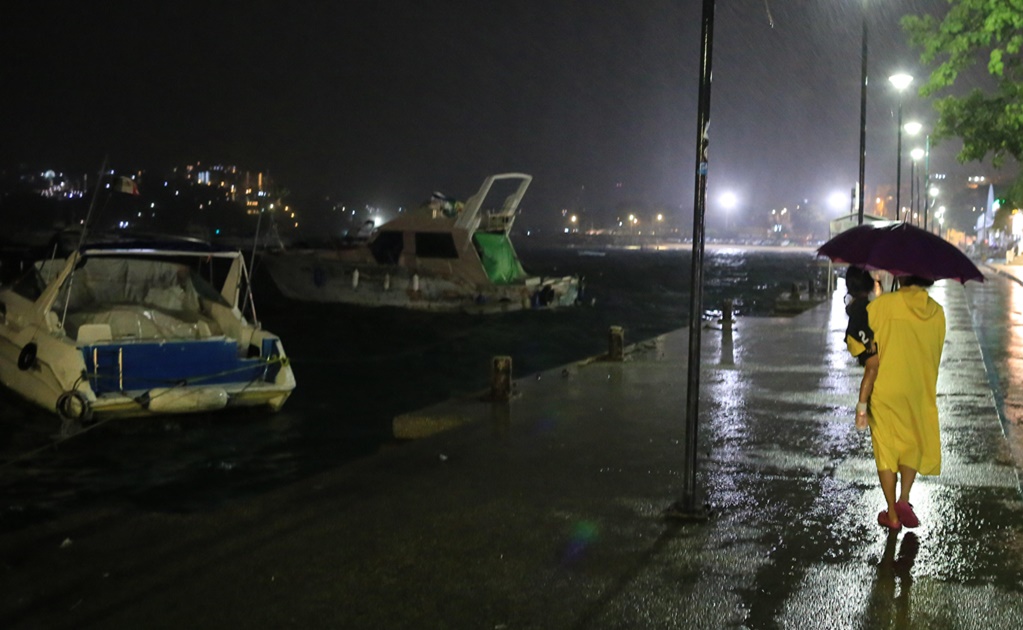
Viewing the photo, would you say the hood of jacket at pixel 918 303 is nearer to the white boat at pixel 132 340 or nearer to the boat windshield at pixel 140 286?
the white boat at pixel 132 340

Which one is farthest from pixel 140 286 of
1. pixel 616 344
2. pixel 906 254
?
pixel 906 254

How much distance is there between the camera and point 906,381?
627cm

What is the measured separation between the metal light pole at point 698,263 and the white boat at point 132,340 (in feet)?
27.8

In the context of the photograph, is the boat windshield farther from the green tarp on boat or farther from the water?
the green tarp on boat

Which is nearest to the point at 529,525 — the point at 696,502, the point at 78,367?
the point at 696,502

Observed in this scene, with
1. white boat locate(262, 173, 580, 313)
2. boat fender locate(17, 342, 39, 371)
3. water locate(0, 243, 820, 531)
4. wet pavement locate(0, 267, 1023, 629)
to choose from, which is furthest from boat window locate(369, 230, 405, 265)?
wet pavement locate(0, 267, 1023, 629)

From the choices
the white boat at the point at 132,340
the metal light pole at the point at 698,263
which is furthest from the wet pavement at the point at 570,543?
the white boat at the point at 132,340

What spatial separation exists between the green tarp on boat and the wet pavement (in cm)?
2563

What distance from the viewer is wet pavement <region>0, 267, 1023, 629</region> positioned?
5277 mm

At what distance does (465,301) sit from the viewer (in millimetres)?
35688

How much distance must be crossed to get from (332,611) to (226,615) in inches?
21.7

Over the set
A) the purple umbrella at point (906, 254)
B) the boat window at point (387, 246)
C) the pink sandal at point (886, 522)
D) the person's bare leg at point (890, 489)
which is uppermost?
the boat window at point (387, 246)

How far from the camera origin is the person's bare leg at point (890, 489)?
6.42 metres

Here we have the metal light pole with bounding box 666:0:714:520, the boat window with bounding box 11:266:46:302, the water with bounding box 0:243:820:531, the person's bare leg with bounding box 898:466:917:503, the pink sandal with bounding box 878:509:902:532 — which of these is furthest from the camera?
the boat window with bounding box 11:266:46:302
